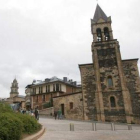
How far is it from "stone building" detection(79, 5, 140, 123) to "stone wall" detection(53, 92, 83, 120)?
153 centimetres

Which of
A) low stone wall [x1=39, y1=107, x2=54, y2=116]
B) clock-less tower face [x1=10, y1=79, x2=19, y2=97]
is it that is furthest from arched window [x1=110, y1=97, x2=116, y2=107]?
clock-less tower face [x1=10, y1=79, x2=19, y2=97]

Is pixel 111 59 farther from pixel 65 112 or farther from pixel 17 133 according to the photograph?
pixel 17 133

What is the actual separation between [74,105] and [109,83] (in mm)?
6960

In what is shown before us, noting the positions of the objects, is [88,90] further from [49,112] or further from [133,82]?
[49,112]

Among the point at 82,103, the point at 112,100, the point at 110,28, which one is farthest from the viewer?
the point at 110,28

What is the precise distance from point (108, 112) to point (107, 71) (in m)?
6.37

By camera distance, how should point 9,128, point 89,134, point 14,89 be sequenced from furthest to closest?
point 14,89, point 89,134, point 9,128

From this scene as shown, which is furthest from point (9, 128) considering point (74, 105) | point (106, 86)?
point (74, 105)

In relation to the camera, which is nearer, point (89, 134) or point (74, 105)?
point (89, 134)

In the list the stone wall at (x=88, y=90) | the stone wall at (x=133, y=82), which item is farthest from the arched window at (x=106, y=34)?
the stone wall at (x=88, y=90)

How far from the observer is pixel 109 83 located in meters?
26.7

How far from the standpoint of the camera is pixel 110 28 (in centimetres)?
2936

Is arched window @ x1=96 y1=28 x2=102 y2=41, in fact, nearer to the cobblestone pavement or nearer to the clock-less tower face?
the cobblestone pavement

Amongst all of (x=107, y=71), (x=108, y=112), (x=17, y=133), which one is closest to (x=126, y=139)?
(x=17, y=133)
